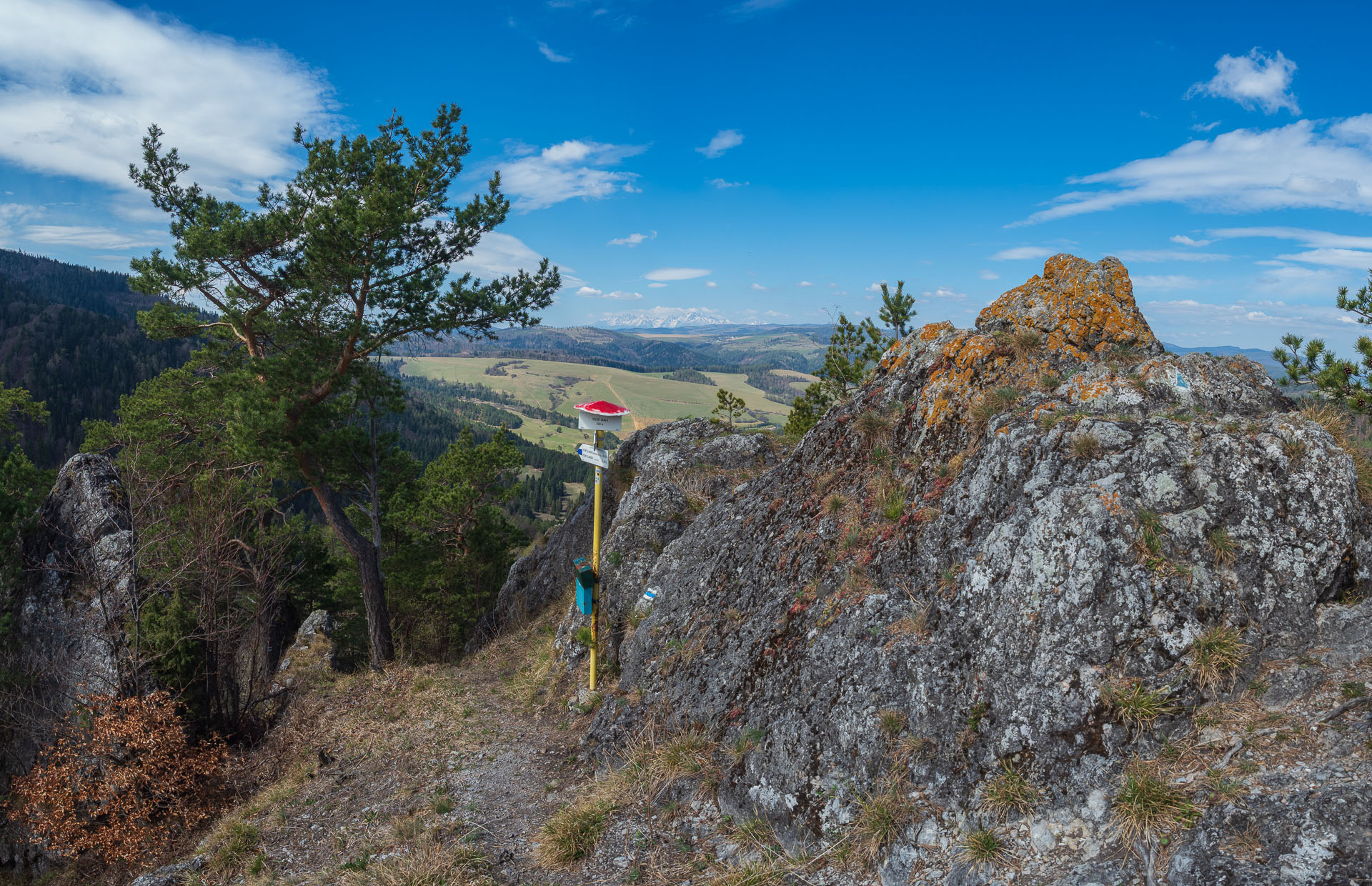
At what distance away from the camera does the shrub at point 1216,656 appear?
4.77m

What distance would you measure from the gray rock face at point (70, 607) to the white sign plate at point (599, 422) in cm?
936

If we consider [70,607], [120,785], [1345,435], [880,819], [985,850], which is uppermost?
[1345,435]

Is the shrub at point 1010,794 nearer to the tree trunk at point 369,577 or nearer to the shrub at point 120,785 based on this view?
the shrub at point 120,785

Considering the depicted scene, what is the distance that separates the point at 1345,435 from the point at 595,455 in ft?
27.5

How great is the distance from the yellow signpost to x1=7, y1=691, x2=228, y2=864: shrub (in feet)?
24.9

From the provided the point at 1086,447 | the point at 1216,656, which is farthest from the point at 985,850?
the point at 1086,447

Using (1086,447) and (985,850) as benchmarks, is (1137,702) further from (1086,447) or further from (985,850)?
(1086,447)

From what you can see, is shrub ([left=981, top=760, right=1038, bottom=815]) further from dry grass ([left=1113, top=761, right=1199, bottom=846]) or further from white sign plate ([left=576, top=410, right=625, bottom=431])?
white sign plate ([left=576, top=410, right=625, bottom=431])

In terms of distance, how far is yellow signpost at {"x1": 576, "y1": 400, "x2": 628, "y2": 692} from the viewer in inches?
363

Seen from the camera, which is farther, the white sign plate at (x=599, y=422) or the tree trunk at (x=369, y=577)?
the tree trunk at (x=369, y=577)

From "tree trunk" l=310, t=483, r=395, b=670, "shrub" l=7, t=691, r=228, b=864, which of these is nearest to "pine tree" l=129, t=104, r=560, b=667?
"tree trunk" l=310, t=483, r=395, b=670

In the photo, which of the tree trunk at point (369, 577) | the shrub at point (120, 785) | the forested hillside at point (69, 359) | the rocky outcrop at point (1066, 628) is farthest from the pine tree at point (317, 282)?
the forested hillside at point (69, 359)

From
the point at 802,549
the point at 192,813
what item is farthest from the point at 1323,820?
the point at 192,813

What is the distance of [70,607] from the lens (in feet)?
48.5
